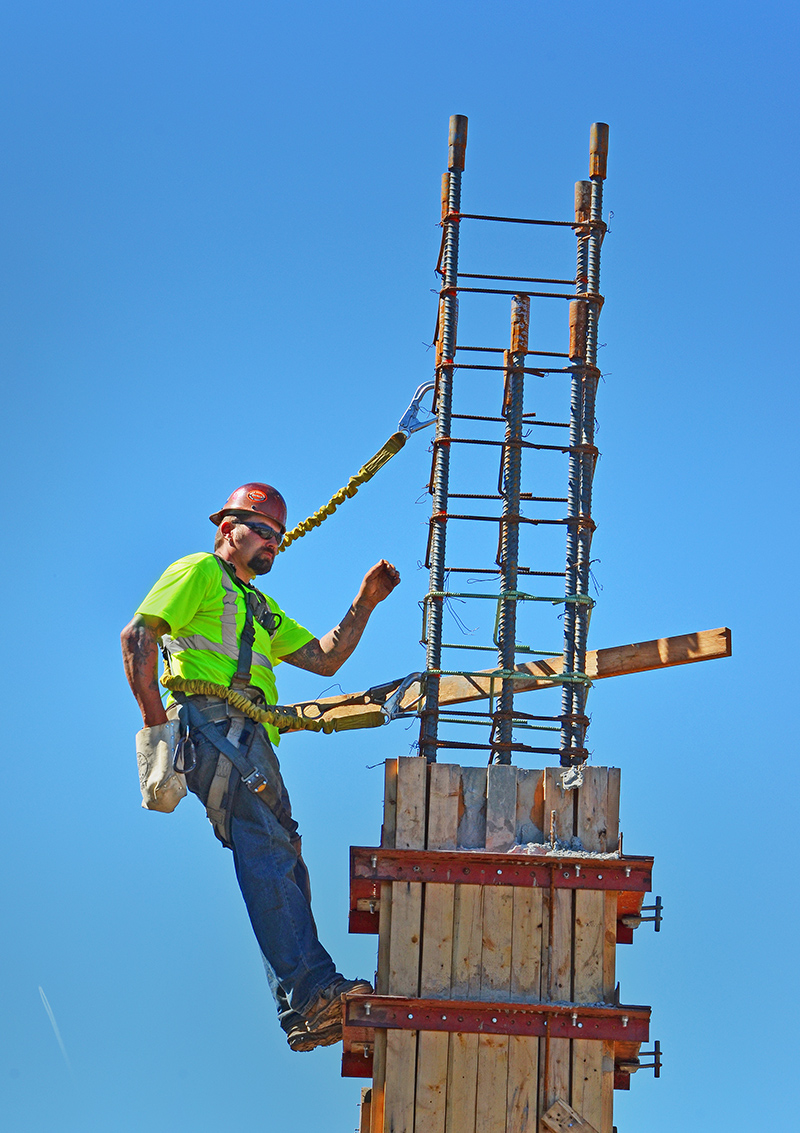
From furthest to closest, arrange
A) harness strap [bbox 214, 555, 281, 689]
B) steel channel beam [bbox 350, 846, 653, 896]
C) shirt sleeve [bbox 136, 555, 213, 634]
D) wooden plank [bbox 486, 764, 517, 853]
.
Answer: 1. harness strap [bbox 214, 555, 281, 689]
2. shirt sleeve [bbox 136, 555, 213, 634]
3. wooden plank [bbox 486, 764, 517, 853]
4. steel channel beam [bbox 350, 846, 653, 896]

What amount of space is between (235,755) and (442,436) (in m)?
3.04

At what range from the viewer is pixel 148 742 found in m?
12.6

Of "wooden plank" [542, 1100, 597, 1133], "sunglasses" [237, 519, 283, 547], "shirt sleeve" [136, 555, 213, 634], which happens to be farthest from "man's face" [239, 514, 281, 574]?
"wooden plank" [542, 1100, 597, 1133]

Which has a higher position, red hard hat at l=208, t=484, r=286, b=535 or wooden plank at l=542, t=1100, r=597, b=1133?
red hard hat at l=208, t=484, r=286, b=535

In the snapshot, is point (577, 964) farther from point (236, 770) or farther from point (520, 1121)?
point (236, 770)

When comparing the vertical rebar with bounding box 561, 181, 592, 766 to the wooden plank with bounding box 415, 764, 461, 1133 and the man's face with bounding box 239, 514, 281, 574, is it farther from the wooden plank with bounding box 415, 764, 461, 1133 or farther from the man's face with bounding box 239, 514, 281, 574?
the man's face with bounding box 239, 514, 281, 574

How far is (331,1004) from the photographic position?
1245cm

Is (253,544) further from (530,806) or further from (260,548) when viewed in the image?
(530,806)

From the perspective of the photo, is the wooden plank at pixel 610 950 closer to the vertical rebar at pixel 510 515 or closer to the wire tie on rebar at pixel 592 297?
the vertical rebar at pixel 510 515

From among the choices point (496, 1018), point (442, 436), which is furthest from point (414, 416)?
point (496, 1018)

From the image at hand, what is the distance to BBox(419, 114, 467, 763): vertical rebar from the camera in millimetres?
13281

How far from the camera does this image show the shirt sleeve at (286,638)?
46.7 feet

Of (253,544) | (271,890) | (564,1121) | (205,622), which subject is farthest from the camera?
(253,544)

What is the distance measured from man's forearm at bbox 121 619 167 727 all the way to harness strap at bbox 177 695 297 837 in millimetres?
331
